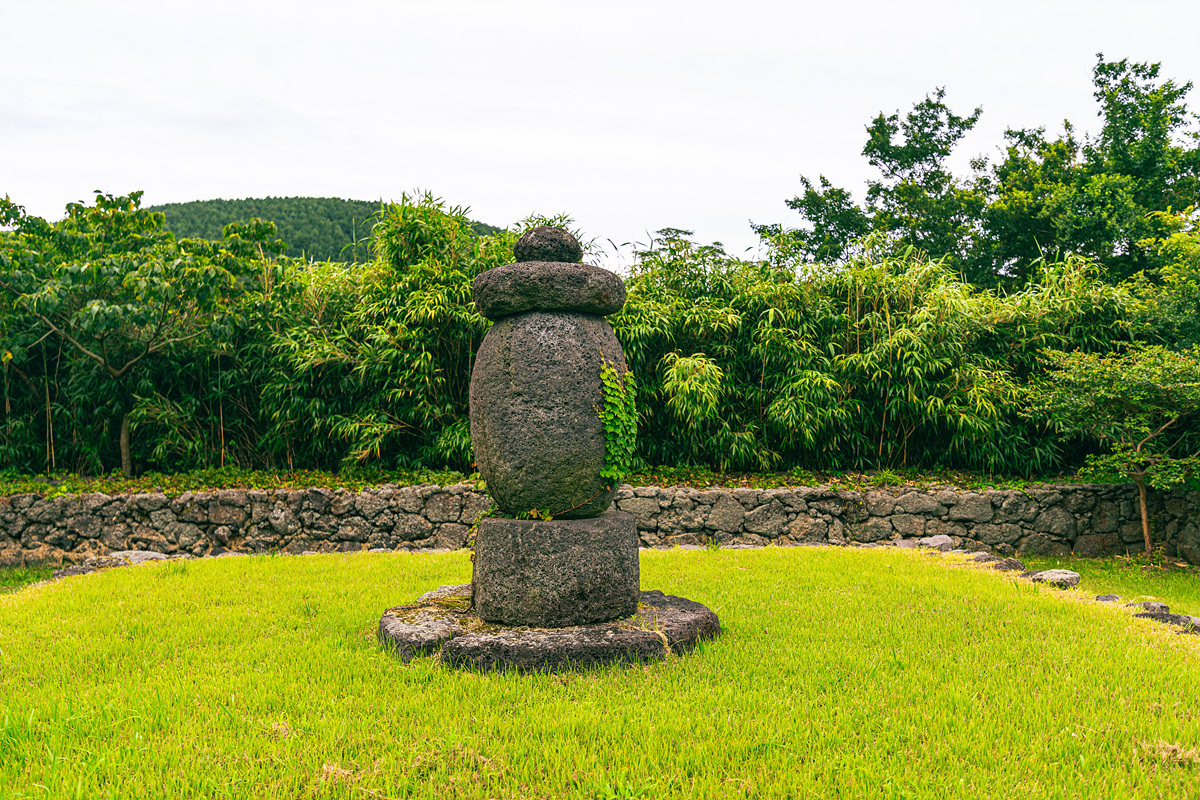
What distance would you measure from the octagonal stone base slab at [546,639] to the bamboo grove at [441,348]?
12.6 feet

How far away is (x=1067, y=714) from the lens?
2691mm

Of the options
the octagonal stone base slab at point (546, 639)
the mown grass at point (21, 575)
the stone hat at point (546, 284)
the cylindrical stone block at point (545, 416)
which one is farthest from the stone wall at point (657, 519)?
the stone hat at point (546, 284)

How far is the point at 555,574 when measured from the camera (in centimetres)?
362

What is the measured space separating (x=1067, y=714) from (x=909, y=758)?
0.81 meters

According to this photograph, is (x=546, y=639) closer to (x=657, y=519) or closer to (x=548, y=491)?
(x=548, y=491)

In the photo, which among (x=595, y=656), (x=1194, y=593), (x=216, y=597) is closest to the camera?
(x=595, y=656)

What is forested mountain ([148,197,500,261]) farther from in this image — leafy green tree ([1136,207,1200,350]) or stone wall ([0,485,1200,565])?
leafy green tree ([1136,207,1200,350])

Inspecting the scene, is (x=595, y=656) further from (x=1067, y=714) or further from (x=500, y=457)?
(x=1067, y=714)

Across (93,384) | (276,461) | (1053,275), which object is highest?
(1053,275)

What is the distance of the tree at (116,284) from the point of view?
7.38 m

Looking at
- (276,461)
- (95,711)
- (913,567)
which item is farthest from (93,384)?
(913,567)

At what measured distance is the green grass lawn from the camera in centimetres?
223

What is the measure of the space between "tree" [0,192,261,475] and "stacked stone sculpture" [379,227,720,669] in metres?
5.16

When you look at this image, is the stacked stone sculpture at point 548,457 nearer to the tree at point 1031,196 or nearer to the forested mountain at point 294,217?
the tree at point 1031,196
